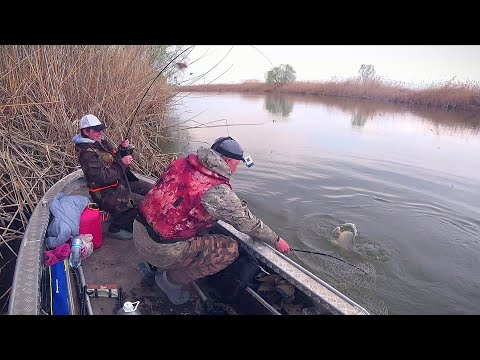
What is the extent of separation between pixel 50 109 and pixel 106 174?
90.1 inches

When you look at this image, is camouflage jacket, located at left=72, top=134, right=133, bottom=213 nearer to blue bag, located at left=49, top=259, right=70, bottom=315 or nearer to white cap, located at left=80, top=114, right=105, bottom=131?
white cap, located at left=80, top=114, right=105, bottom=131

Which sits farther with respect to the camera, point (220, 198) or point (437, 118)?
point (437, 118)

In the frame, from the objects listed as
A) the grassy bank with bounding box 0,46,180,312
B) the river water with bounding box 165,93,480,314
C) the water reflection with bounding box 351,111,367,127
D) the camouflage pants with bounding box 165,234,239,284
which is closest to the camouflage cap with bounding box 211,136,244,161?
the camouflage pants with bounding box 165,234,239,284

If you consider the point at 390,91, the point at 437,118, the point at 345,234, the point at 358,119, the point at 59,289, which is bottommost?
the point at 345,234

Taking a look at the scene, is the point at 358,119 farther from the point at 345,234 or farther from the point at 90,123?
the point at 90,123

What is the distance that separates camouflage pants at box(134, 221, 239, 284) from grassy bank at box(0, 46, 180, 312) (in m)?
1.83

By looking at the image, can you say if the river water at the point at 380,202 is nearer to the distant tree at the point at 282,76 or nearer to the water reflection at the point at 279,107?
the water reflection at the point at 279,107

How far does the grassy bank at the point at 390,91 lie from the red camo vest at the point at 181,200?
12.0m

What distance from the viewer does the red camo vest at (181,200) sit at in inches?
99.4

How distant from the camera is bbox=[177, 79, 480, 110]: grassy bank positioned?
20.0 m

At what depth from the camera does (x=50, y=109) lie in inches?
196

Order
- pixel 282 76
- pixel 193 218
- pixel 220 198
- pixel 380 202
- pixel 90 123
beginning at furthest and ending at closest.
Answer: pixel 282 76, pixel 380 202, pixel 90 123, pixel 193 218, pixel 220 198

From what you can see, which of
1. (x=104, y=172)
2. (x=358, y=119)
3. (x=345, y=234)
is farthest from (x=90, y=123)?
(x=358, y=119)

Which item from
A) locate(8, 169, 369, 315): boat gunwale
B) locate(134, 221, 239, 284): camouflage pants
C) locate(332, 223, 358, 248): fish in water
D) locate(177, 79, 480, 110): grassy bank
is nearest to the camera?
locate(8, 169, 369, 315): boat gunwale
